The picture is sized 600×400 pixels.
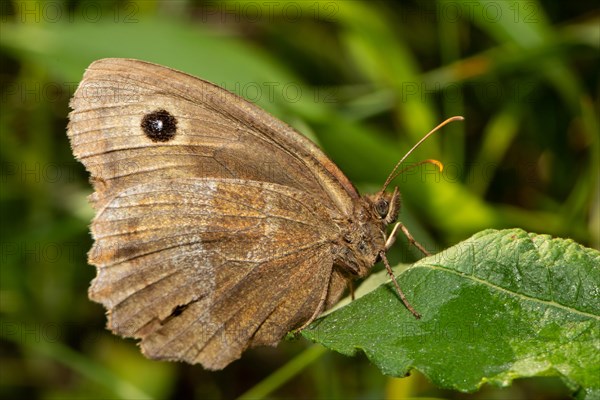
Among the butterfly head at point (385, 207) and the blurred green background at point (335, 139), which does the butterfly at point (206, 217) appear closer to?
the butterfly head at point (385, 207)

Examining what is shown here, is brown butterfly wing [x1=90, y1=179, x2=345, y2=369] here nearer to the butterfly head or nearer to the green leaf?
the butterfly head

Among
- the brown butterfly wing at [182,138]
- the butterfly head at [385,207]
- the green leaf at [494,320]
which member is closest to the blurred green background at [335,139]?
the butterfly head at [385,207]

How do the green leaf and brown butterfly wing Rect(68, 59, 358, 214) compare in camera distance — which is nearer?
the green leaf

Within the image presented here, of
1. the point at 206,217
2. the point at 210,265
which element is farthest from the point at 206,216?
the point at 210,265

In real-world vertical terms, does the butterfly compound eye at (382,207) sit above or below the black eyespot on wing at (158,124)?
below

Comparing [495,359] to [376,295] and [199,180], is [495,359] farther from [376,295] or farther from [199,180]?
[199,180]

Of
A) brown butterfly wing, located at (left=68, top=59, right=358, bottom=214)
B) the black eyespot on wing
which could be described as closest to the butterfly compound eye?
brown butterfly wing, located at (left=68, top=59, right=358, bottom=214)
